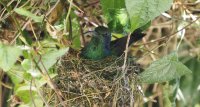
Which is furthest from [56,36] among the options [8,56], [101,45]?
[8,56]

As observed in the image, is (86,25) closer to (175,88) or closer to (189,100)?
(175,88)

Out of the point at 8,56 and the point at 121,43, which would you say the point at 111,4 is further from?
the point at 8,56

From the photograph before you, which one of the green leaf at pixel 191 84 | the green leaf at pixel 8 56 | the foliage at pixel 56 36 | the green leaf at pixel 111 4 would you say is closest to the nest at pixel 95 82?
the foliage at pixel 56 36

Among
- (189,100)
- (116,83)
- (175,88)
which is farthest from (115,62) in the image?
(189,100)

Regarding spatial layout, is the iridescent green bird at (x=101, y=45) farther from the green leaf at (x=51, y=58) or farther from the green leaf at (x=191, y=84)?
the green leaf at (x=191, y=84)

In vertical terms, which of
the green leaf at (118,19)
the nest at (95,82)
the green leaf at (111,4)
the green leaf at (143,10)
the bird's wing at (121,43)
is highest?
the green leaf at (143,10)

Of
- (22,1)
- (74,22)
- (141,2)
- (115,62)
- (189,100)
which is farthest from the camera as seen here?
(189,100)
